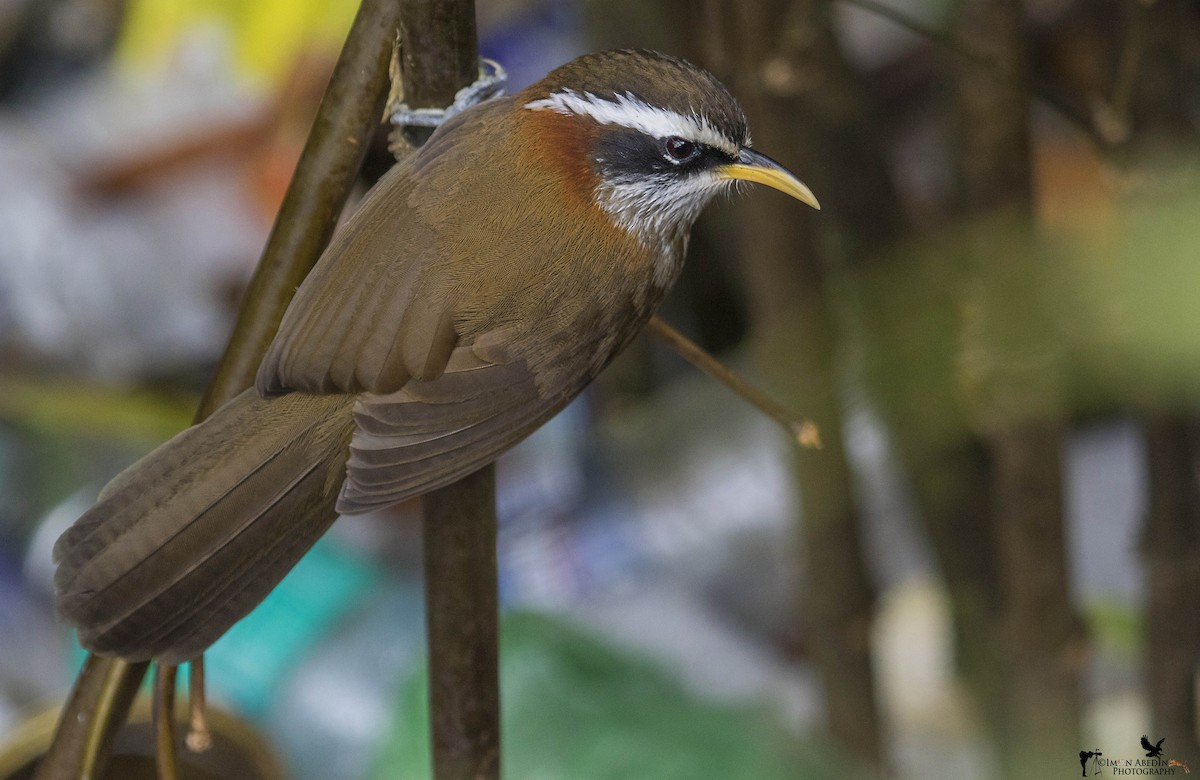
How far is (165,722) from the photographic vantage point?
73 centimetres

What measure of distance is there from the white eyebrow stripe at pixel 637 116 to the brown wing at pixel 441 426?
0.19 m

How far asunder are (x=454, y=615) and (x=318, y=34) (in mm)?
1503

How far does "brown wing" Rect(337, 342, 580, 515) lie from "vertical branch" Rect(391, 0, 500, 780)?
2cm

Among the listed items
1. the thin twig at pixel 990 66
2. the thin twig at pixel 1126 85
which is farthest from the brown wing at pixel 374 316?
the thin twig at pixel 1126 85

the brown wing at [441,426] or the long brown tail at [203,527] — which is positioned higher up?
the brown wing at [441,426]

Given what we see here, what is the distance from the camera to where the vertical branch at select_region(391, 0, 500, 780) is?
80 centimetres

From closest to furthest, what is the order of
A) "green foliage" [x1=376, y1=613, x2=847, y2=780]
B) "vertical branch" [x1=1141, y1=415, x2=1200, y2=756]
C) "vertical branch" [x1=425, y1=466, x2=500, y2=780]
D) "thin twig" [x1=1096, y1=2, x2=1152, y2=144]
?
"vertical branch" [x1=425, y1=466, x2=500, y2=780] < "thin twig" [x1=1096, y1=2, x2=1152, y2=144] < "vertical branch" [x1=1141, y1=415, x2=1200, y2=756] < "green foliage" [x1=376, y1=613, x2=847, y2=780]

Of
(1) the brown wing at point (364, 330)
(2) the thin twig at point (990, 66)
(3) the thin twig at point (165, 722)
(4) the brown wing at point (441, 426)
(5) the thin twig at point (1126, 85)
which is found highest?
(5) the thin twig at point (1126, 85)

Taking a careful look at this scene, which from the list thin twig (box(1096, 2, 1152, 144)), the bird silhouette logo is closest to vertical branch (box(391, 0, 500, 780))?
thin twig (box(1096, 2, 1152, 144))

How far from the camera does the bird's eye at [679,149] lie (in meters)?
0.89

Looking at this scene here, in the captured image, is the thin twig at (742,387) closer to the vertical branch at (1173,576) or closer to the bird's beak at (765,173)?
the bird's beak at (765,173)

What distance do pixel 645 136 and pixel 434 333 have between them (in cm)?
21

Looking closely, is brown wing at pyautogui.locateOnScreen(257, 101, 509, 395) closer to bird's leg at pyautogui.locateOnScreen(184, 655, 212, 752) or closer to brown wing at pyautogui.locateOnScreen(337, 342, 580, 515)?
brown wing at pyautogui.locateOnScreen(337, 342, 580, 515)

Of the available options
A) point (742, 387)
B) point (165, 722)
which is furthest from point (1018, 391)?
point (165, 722)
